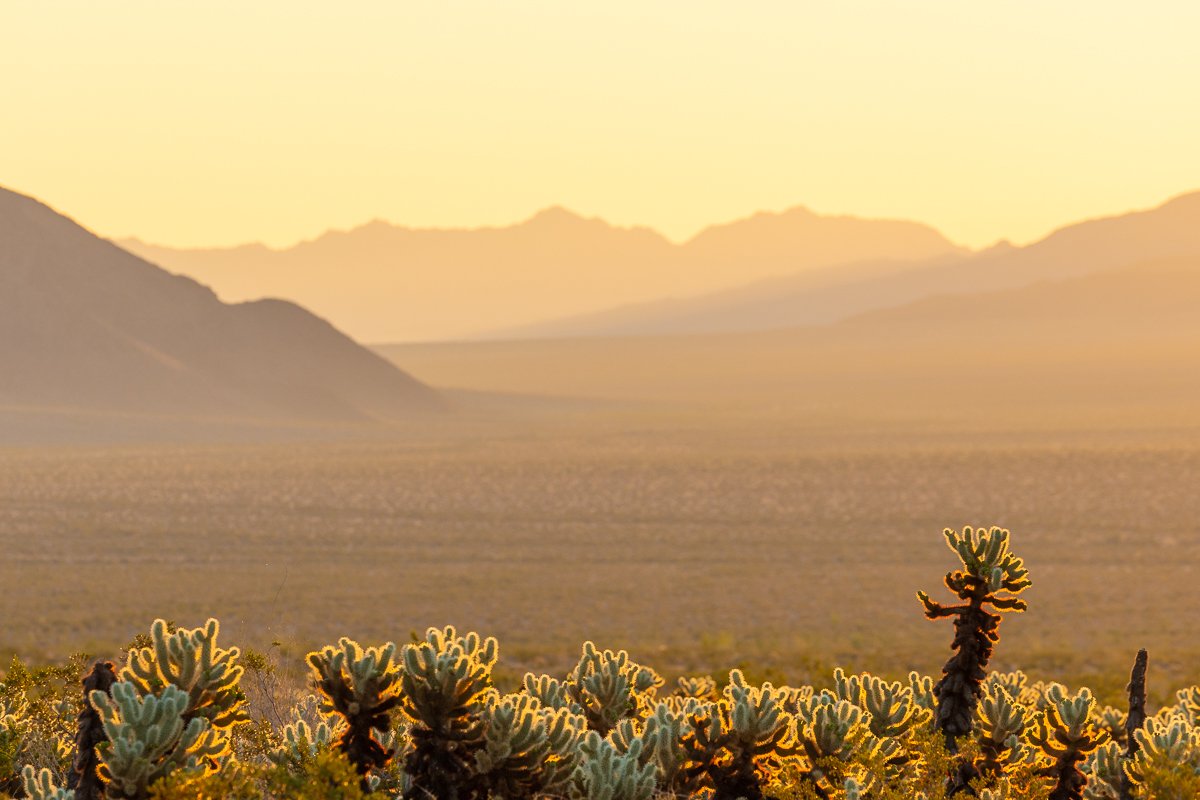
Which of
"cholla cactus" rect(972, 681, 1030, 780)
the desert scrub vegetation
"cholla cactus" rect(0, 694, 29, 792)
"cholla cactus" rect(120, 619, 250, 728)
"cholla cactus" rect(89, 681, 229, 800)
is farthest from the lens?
"cholla cactus" rect(972, 681, 1030, 780)

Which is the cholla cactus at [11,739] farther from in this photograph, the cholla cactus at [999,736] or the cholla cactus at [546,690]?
the cholla cactus at [999,736]

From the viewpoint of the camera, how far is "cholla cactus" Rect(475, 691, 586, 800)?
3.31 metres

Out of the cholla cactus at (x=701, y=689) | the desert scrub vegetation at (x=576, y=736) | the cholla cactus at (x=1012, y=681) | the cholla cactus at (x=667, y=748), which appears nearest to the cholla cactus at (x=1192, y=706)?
the desert scrub vegetation at (x=576, y=736)

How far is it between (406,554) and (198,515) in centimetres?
1269

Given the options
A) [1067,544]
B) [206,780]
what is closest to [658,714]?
[206,780]

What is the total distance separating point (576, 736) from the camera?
137 inches

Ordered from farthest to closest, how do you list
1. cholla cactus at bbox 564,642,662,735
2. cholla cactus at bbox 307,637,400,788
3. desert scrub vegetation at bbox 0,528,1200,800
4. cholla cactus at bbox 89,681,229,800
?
cholla cactus at bbox 564,642,662,735, cholla cactus at bbox 307,637,400,788, desert scrub vegetation at bbox 0,528,1200,800, cholla cactus at bbox 89,681,229,800

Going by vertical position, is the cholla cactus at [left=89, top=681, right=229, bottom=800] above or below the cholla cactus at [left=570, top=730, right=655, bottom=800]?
above

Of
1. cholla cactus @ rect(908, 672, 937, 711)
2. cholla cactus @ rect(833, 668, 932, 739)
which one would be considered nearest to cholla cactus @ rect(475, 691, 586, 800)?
cholla cactus @ rect(833, 668, 932, 739)

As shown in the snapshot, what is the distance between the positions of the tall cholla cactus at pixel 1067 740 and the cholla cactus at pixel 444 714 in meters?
1.86

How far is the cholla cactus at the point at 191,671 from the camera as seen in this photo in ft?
10.7

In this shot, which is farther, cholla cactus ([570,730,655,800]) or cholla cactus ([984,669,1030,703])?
cholla cactus ([984,669,1030,703])

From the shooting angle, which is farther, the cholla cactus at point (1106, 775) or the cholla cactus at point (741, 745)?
the cholla cactus at point (1106, 775)

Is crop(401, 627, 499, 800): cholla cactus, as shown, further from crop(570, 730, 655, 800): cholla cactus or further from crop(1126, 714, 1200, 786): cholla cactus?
crop(1126, 714, 1200, 786): cholla cactus
